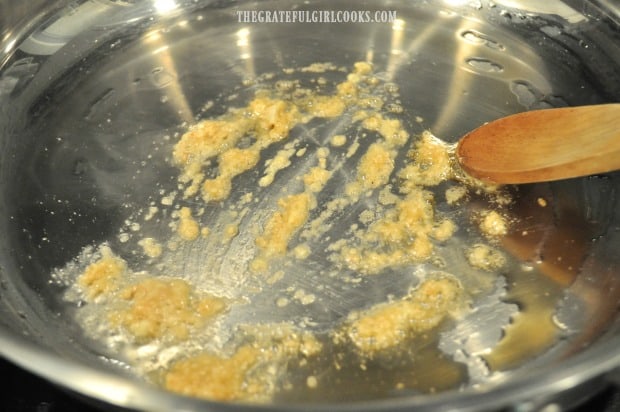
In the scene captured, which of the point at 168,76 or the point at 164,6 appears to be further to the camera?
the point at 164,6

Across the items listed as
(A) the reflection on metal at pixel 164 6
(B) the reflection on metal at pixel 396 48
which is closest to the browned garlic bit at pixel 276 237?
(B) the reflection on metal at pixel 396 48

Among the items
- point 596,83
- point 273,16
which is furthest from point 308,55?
point 596,83

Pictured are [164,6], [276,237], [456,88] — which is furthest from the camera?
[164,6]

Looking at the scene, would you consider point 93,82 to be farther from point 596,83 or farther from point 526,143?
point 596,83

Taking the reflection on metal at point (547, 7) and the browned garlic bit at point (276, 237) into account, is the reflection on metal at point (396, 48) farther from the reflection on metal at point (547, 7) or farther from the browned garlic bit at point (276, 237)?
the reflection on metal at point (547, 7)

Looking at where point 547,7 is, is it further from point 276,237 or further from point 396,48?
point 276,237

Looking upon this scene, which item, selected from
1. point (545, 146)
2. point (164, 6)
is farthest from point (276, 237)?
point (164, 6)

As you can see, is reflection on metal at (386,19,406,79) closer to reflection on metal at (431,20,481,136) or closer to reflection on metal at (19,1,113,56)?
reflection on metal at (431,20,481,136)

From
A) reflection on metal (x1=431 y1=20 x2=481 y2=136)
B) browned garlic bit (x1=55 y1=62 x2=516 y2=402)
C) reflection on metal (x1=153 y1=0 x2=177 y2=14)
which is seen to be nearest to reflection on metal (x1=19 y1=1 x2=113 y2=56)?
reflection on metal (x1=153 y1=0 x2=177 y2=14)
